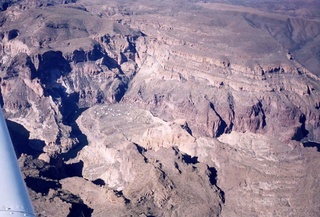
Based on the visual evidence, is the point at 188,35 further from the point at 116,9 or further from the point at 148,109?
the point at 116,9

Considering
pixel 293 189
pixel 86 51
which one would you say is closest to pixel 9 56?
pixel 86 51

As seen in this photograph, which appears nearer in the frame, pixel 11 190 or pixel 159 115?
pixel 11 190

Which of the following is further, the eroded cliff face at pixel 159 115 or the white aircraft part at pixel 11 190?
the eroded cliff face at pixel 159 115

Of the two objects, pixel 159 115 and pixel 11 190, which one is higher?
pixel 11 190

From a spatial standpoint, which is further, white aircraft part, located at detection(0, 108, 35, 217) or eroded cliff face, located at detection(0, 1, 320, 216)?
eroded cliff face, located at detection(0, 1, 320, 216)

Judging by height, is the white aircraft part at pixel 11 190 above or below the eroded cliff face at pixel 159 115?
above
